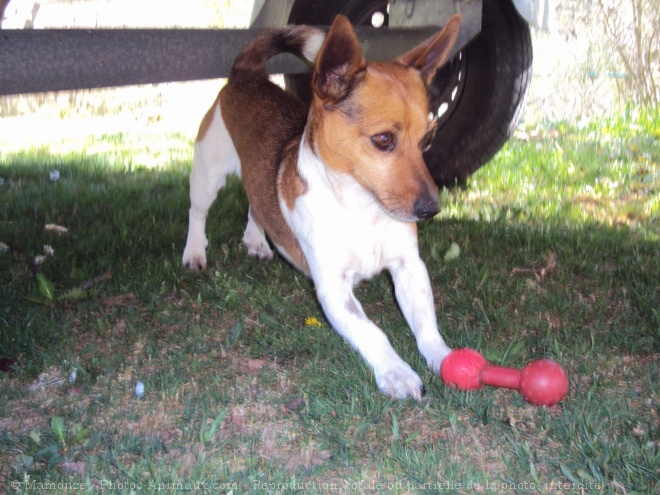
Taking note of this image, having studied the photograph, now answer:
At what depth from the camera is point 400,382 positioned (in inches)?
108

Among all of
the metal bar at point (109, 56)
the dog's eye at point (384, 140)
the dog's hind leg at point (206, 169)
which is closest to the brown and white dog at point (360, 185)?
the dog's eye at point (384, 140)

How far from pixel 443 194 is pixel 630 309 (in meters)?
2.09

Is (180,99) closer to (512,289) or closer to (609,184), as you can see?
(609,184)

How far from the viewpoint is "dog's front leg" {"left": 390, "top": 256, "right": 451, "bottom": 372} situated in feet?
9.99

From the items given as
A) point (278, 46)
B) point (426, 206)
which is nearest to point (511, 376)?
point (426, 206)

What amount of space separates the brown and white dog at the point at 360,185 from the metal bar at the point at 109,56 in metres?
0.43

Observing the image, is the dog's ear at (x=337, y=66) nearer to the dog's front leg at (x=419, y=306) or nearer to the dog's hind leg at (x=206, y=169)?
the dog's front leg at (x=419, y=306)

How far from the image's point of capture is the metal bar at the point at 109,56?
9.43ft

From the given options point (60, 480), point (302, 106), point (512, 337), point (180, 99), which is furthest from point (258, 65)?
point (180, 99)

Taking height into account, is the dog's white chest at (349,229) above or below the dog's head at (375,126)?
below

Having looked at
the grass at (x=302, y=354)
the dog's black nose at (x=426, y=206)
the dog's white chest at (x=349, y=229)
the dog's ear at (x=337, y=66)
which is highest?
the dog's ear at (x=337, y=66)

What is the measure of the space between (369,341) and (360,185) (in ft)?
2.14

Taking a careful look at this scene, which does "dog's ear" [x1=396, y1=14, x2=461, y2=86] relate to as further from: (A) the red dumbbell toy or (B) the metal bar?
(A) the red dumbbell toy

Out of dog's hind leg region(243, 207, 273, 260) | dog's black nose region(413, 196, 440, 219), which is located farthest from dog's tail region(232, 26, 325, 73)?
dog's black nose region(413, 196, 440, 219)
